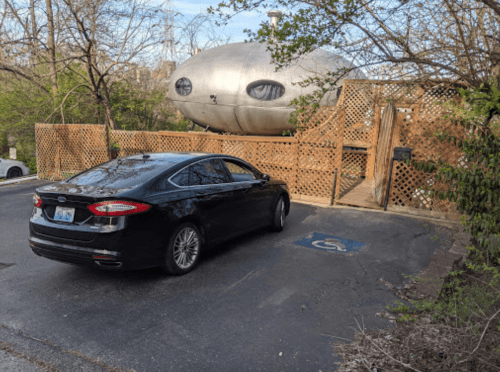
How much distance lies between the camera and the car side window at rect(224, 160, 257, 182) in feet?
21.5

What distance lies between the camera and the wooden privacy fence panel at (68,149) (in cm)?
1338

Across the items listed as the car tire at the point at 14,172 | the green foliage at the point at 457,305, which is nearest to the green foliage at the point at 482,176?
the green foliage at the point at 457,305

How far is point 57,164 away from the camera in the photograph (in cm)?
1388

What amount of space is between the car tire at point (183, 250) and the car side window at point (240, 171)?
137 centimetres

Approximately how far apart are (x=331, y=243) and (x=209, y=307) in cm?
328

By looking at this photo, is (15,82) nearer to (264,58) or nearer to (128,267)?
(264,58)

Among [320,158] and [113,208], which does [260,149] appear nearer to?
[320,158]

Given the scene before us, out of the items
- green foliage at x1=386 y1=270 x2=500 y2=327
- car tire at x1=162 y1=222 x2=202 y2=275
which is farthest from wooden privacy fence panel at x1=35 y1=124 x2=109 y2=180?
green foliage at x1=386 y1=270 x2=500 y2=327

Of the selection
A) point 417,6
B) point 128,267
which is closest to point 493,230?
point 128,267

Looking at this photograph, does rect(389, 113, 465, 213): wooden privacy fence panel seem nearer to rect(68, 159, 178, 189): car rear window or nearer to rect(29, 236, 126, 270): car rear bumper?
rect(68, 159, 178, 189): car rear window

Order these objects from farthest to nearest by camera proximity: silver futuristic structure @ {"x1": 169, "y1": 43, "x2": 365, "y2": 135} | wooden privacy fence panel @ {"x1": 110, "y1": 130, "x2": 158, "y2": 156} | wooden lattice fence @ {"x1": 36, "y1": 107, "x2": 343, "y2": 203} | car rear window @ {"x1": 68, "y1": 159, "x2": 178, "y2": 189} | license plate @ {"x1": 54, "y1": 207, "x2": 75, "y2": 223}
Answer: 1. silver futuristic structure @ {"x1": 169, "y1": 43, "x2": 365, "y2": 135}
2. wooden privacy fence panel @ {"x1": 110, "y1": 130, "x2": 158, "y2": 156}
3. wooden lattice fence @ {"x1": 36, "y1": 107, "x2": 343, "y2": 203}
4. car rear window @ {"x1": 68, "y1": 159, "x2": 178, "y2": 189}
5. license plate @ {"x1": 54, "y1": 207, "x2": 75, "y2": 223}

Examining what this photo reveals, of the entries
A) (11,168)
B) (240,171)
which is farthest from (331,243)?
(11,168)

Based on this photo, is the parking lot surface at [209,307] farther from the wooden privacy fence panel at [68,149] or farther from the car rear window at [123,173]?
the wooden privacy fence panel at [68,149]

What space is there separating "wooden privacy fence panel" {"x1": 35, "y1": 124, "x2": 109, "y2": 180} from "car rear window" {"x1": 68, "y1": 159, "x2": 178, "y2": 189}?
8183 mm
